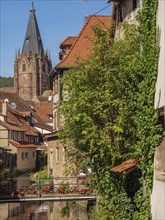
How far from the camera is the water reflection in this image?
82.4ft

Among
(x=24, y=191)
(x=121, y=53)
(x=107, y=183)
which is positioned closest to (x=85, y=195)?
(x=24, y=191)

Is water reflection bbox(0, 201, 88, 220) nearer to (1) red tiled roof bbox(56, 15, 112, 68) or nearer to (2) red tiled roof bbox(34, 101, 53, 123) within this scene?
(1) red tiled roof bbox(56, 15, 112, 68)

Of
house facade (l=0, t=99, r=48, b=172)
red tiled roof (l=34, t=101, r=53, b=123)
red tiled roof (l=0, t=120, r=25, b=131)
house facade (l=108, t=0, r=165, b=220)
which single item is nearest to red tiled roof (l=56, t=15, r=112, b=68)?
house facade (l=108, t=0, r=165, b=220)

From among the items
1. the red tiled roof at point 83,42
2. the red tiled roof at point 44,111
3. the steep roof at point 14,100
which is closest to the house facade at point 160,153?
the red tiled roof at point 83,42

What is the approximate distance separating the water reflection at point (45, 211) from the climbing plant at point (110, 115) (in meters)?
7.97

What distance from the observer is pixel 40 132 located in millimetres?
72062

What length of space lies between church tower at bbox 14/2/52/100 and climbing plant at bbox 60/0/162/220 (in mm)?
129321

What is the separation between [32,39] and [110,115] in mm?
129254

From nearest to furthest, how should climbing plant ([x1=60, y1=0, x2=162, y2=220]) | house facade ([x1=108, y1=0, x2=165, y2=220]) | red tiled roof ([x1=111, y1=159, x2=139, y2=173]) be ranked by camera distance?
1. house facade ([x1=108, y1=0, x2=165, y2=220])
2. red tiled roof ([x1=111, y1=159, x2=139, y2=173])
3. climbing plant ([x1=60, y1=0, x2=162, y2=220])

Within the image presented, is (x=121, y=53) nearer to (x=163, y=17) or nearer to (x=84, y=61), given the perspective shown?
(x=84, y=61)

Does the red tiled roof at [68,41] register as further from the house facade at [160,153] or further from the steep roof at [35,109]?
the steep roof at [35,109]

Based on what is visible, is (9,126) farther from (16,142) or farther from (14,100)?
(14,100)

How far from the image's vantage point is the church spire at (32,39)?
138 meters

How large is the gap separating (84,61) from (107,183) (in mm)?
4427
